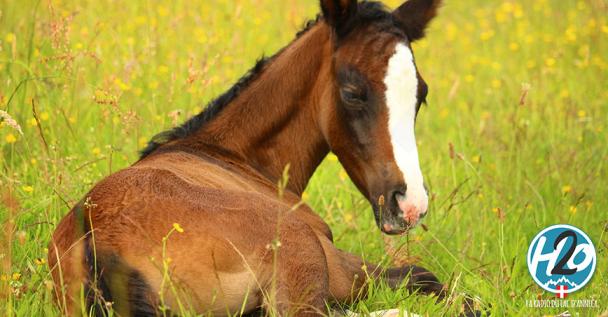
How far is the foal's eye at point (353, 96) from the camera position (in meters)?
4.53

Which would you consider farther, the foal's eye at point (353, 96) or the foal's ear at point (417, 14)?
the foal's ear at point (417, 14)

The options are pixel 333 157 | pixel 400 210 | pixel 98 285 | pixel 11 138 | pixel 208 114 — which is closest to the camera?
pixel 98 285

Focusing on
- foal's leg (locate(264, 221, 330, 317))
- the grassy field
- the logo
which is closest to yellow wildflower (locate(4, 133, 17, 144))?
the grassy field

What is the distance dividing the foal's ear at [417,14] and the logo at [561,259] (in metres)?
1.32

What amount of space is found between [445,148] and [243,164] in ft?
9.83

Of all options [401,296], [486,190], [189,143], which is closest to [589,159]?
Result: [486,190]

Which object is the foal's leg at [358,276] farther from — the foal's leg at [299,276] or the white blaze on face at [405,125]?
the white blaze on face at [405,125]

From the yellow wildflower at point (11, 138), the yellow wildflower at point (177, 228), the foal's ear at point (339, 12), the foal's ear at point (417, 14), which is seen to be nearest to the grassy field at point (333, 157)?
the yellow wildflower at point (11, 138)

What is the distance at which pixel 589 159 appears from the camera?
6.74m

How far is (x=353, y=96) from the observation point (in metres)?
4.58

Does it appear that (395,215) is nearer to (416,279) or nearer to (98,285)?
(416,279)

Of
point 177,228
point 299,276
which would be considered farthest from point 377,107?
point 177,228

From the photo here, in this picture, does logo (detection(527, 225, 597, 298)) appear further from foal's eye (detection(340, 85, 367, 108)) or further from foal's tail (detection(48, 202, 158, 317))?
foal's tail (detection(48, 202, 158, 317))

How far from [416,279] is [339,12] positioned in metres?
1.46
